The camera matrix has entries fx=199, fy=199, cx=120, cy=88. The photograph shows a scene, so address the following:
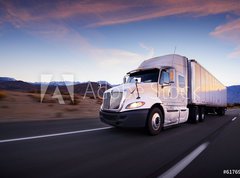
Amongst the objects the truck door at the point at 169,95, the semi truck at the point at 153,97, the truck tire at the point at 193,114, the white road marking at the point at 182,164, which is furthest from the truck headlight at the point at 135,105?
the truck tire at the point at 193,114

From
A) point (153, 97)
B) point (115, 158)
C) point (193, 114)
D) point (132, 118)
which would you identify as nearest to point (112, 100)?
point (132, 118)

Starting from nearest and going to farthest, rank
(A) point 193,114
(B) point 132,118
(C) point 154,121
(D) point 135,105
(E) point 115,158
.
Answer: (E) point 115,158, (B) point 132,118, (D) point 135,105, (C) point 154,121, (A) point 193,114

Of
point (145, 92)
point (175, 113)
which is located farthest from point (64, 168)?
point (175, 113)

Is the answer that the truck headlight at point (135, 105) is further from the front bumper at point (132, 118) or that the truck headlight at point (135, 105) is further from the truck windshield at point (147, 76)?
the truck windshield at point (147, 76)

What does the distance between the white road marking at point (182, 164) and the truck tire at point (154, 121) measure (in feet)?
5.79

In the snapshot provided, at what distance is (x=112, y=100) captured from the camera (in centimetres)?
696

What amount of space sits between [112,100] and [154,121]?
1.61 meters

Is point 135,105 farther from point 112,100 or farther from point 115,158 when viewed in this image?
point 115,158

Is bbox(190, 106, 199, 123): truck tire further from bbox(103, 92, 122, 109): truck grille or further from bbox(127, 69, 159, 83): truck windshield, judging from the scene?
bbox(103, 92, 122, 109): truck grille

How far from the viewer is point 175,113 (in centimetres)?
809

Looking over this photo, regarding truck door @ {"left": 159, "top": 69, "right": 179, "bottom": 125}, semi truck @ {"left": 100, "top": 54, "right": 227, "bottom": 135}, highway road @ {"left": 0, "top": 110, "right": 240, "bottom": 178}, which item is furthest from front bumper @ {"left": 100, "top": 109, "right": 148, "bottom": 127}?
truck door @ {"left": 159, "top": 69, "right": 179, "bottom": 125}

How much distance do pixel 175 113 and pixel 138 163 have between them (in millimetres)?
4692

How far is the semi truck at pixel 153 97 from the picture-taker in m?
6.40

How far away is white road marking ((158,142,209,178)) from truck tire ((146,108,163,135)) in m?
1.77
